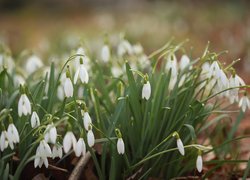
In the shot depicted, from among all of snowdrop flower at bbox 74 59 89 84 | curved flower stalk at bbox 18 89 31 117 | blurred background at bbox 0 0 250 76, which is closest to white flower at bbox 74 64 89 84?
snowdrop flower at bbox 74 59 89 84

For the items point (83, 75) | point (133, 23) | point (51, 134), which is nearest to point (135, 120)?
point (83, 75)

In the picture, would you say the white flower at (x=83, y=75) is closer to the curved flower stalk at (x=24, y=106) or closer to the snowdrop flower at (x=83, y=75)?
the snowdrop flower at (x=83, y=75)

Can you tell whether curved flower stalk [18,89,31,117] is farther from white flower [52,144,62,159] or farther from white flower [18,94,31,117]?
white flower [52,144,62,159]

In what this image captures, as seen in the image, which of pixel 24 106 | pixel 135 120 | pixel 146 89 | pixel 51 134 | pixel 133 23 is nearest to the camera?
pixel 51 134

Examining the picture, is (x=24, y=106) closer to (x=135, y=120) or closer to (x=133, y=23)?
(x=135, y=120)

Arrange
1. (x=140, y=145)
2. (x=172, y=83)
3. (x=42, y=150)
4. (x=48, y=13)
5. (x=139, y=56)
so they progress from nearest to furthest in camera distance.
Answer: (x=42, y=150) → (x=140, y=145) → (x=172, y=83) → (x=139, y=56) → (x=48, y=13)

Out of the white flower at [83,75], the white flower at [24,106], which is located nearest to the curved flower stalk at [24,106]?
the white flower at [24,106]

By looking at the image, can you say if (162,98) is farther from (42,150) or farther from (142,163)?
(42,150)

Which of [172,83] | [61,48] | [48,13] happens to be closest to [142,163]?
[172,83]
